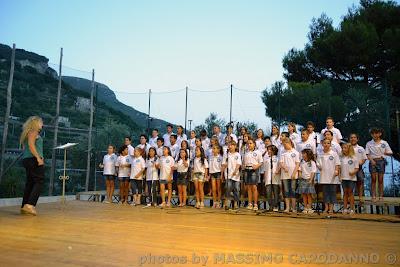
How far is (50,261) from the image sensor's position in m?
2.46

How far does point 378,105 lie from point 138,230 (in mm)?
8697

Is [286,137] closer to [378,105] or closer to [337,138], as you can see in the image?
[337,138]

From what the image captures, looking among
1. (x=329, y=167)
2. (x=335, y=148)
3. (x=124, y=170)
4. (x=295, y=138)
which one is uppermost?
(x=295, y=138)

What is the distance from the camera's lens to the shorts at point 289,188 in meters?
6.72

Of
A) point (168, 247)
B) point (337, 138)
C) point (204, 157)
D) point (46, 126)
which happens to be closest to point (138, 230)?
point (168, 247)

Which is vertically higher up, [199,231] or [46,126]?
[46,126]

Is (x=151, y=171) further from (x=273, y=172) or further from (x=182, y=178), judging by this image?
(x=273, y=172)

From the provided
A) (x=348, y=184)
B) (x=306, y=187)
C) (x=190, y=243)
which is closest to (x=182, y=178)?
(x=306, y=187)

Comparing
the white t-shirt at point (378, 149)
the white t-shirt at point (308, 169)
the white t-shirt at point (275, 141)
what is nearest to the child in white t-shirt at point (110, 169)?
the white t-shirt at point (275, 141)

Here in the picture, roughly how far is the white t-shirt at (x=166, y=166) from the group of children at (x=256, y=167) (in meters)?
0.02

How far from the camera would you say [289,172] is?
6754 millimetres

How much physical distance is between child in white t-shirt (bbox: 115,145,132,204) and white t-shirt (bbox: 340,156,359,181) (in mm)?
4939

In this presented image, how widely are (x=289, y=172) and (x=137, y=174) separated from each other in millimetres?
3611

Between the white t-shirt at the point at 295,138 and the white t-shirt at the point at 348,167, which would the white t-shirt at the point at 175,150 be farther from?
the white t-shirt at the point at 348,167
